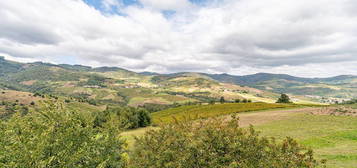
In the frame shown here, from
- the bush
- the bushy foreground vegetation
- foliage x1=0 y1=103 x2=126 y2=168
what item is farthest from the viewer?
foliage x1=0 y1=103 x2=126 y2=168

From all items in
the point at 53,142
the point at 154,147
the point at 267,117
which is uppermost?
the point at 53,142

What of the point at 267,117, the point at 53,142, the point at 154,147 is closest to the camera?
the point at 53,142

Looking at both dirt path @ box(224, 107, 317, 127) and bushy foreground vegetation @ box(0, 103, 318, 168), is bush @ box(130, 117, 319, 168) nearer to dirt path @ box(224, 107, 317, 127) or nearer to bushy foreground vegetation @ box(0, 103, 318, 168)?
bushy foreground vegetation @ box(0, 103, 318, 168)

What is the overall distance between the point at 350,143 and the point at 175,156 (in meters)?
31.8

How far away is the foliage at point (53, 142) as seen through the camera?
11719mm

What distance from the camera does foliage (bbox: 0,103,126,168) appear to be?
1172 centimetres

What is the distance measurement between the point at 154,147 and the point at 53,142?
770 centimetres

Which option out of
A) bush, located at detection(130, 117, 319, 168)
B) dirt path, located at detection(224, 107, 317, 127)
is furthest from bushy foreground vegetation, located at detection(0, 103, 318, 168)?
dirt path, located at detection(224, 107, 317, 127)

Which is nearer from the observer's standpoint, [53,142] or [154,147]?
[53,142]

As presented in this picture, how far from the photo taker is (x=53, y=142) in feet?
47.0

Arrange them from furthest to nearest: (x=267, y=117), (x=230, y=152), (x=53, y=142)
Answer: (x=267, y=117) < (x=53, y=142) < (x=230, y=152)

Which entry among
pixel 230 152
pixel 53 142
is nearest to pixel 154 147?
pixel 230 152

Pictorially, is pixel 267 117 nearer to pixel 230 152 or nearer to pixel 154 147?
pixel 154 147

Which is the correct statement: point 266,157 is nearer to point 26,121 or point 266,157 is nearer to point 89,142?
point 89,142
